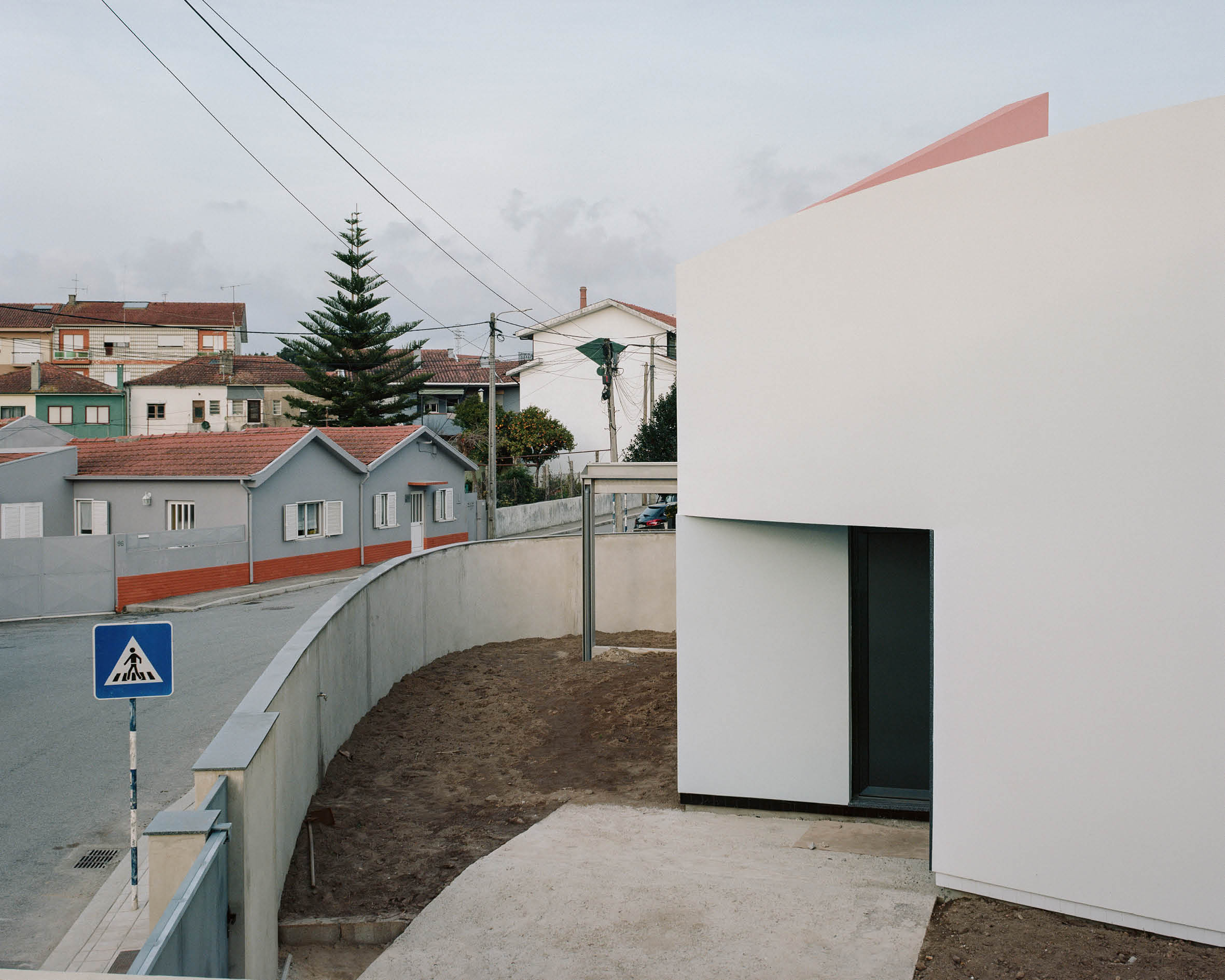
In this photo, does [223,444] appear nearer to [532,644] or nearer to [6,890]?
[532,644]

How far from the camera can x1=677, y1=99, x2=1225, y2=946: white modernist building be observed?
5715 mm

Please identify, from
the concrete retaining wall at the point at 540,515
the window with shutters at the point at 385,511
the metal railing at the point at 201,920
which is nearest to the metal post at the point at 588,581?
the metal railing at the point at 201,920

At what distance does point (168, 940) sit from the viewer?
3.92m

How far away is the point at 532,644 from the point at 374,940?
12.1 meters

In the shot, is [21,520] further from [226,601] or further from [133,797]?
[133,797]

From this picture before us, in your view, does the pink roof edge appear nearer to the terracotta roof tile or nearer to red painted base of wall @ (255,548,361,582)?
red painted base of wall @ (255,548,361,582)

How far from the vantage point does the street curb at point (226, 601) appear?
2364cm

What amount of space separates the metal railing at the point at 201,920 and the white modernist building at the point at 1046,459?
14.4ft

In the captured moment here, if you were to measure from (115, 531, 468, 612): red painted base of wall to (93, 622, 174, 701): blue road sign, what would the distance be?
703 inches

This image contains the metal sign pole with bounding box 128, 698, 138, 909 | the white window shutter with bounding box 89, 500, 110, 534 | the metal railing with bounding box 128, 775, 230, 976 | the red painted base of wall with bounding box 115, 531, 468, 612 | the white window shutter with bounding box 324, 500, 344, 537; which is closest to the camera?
the metal railing with bounding box 128, 775, 230, 976

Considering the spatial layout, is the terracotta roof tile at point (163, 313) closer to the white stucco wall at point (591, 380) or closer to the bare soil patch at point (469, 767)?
the white stucco wall at point (591, 380)

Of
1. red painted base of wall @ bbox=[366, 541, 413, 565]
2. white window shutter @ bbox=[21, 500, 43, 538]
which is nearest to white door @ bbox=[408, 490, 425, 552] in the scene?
red painted base of wall @ bbox=[366, 541, 413, 565]

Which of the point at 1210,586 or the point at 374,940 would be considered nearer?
the point at 1210,586

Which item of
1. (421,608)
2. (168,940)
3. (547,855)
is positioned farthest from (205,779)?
(421,608)
